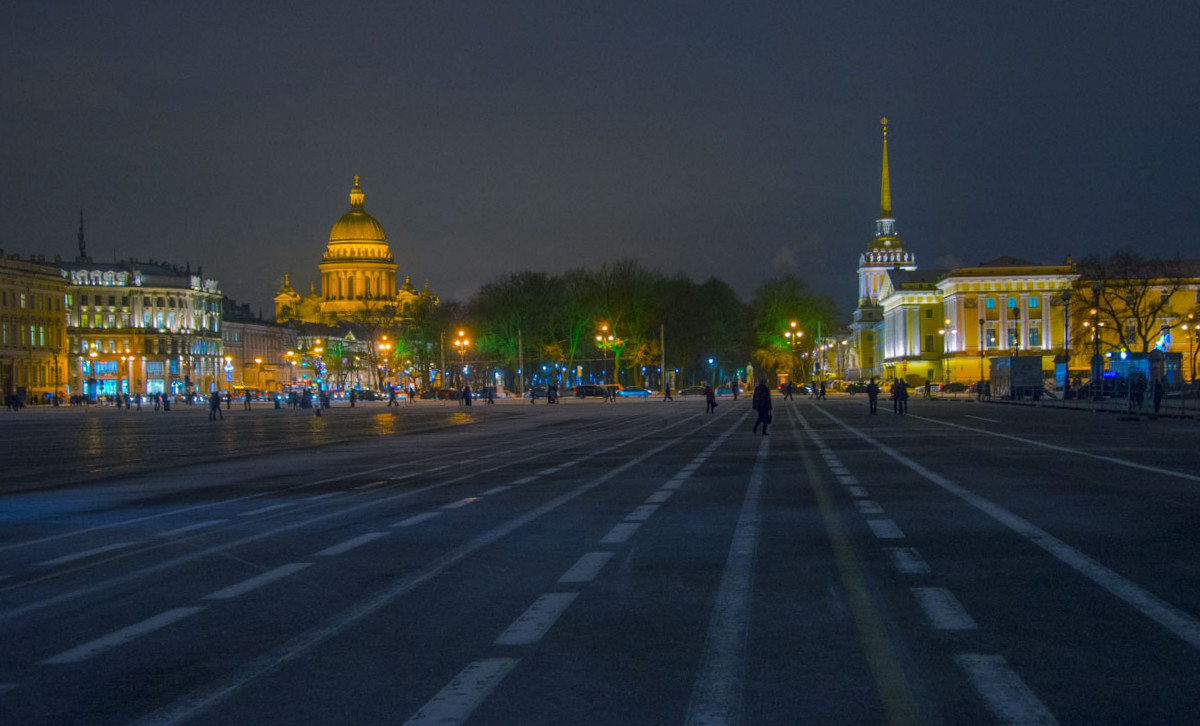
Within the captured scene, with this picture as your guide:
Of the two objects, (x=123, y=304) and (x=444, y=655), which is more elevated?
(x=123, y=304)

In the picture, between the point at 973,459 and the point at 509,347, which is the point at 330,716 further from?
the point at 509,347

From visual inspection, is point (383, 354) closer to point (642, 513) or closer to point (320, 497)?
point (320, 497)

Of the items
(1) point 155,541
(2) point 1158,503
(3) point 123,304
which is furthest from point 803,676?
(3) point 123,304

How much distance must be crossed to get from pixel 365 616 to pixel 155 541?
5448 millimetres

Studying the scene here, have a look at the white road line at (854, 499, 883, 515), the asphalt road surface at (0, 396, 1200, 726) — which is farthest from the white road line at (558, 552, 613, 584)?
the white road line at (854, 499, 883, 515)

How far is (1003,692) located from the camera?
599cm

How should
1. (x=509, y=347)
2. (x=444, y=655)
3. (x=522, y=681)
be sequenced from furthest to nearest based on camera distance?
(x=509, y=347), (x=444, y=655), (x=522, y=681)

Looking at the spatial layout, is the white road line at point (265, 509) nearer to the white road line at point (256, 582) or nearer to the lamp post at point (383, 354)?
the white road line at point (256, 582)

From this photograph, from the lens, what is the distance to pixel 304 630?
25.7ft

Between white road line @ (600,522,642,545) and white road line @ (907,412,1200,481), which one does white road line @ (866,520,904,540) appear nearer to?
white road line @ (600,522,642,545)

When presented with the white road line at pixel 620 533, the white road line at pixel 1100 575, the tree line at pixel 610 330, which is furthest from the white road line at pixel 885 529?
the tree line at pixel 610 330

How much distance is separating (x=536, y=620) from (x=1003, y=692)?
303 centimetres

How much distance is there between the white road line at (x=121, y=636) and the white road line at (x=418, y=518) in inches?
206

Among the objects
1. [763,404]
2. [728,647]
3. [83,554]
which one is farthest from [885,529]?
[763,404]
